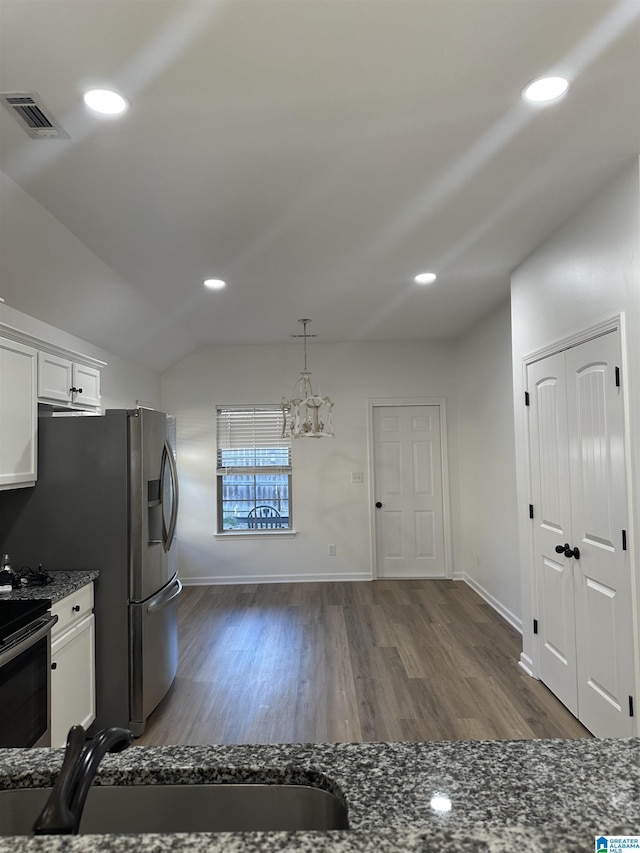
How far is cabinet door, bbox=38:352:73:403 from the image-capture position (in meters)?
3.00

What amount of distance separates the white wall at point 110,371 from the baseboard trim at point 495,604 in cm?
391

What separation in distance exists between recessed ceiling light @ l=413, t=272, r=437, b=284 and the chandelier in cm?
146

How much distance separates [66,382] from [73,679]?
1.68 m

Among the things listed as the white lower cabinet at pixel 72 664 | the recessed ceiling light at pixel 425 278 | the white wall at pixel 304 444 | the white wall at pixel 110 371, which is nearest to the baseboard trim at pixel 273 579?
the white wall at pixel 304 444

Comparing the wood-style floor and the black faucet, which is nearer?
the black faucet

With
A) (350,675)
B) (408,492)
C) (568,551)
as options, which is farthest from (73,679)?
(408,492)

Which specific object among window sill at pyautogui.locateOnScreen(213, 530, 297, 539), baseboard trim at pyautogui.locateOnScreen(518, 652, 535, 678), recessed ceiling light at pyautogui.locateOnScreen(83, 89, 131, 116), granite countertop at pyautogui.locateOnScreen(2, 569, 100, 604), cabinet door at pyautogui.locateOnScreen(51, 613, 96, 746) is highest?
recessed ceiling light at pyautogui.locateOnScreen(83, 89, 131, 116)

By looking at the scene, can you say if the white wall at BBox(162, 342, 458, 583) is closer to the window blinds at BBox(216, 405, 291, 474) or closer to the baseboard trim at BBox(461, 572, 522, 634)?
the window blinds at BBox(216, 405, 291, 474)

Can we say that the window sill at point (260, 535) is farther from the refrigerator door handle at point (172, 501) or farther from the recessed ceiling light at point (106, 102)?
the recessed ceiling light at point (106, 102)

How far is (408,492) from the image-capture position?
6340 mm

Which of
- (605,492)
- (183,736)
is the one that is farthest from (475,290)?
(183,736)

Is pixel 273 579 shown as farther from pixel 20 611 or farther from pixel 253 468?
pixel 20 611

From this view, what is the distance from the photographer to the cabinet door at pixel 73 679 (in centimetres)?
250
